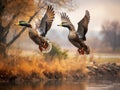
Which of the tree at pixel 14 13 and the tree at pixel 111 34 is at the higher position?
the tree at pixel 14 13

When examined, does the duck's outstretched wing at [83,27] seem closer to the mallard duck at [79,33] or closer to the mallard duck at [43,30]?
the mallard duck at [79,33]

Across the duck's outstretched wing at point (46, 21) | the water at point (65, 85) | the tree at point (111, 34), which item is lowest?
the water at point (65, 85)

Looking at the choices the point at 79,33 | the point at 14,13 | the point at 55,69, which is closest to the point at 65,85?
the point at 55,69

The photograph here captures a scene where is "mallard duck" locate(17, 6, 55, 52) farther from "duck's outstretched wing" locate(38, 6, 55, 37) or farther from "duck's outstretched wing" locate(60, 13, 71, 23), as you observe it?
"duck's outstretched wing" locate(60, 13, 71, 23)

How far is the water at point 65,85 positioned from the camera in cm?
613

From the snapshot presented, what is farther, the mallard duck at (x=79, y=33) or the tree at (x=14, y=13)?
the tree at (x=14, y=13)

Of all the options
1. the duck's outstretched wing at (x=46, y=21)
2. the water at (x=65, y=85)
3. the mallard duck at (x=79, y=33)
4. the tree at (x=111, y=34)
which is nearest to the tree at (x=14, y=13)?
the duck's outstretched wing at (x=46, y=21)

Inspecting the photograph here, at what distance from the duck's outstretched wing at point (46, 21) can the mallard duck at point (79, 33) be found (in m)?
0.14

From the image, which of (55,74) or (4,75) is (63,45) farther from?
(4,75)

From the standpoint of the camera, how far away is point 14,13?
6344mm

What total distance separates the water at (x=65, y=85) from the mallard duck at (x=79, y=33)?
0.40m

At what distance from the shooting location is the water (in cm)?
613

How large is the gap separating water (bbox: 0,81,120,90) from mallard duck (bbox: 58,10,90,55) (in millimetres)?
402

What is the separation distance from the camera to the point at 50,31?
6.24 m
